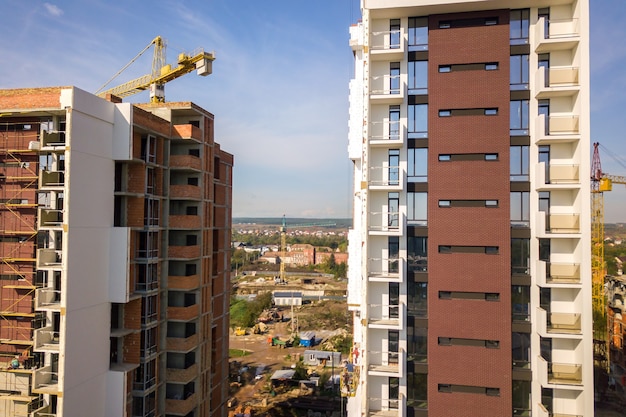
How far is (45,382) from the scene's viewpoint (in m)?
15.4

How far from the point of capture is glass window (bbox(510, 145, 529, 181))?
16.2 m

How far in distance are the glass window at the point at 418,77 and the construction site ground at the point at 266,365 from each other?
32.3 meters

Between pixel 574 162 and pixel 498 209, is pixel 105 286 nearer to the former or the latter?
pixel 498 209

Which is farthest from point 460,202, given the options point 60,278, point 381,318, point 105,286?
point 60,278

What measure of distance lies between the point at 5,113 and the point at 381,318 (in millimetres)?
17234

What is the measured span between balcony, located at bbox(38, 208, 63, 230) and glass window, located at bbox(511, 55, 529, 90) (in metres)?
18.5

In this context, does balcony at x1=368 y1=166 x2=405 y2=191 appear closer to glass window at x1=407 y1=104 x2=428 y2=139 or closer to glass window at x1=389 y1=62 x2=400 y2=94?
glass window at x1=407 y1=104 x2=428 y2=139

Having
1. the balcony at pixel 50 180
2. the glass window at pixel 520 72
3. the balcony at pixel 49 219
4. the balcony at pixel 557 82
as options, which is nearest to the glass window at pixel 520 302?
the balcony at pixel 557 82

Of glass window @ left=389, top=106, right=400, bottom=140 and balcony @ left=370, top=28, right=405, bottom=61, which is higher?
balcony @ left=370, top=28, right=405, bottom=61

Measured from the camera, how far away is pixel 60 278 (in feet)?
53.5

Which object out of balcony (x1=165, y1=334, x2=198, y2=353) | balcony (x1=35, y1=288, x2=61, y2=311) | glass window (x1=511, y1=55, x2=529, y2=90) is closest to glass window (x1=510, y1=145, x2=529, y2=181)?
glass window (x1=511, y1=55, x2=529, y2=90)

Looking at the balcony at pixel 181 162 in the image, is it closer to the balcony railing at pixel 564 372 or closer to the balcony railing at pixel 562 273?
the balcony railing at pixel 562 273

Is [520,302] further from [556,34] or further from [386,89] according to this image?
[556,34]

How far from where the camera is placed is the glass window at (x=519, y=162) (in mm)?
16156
